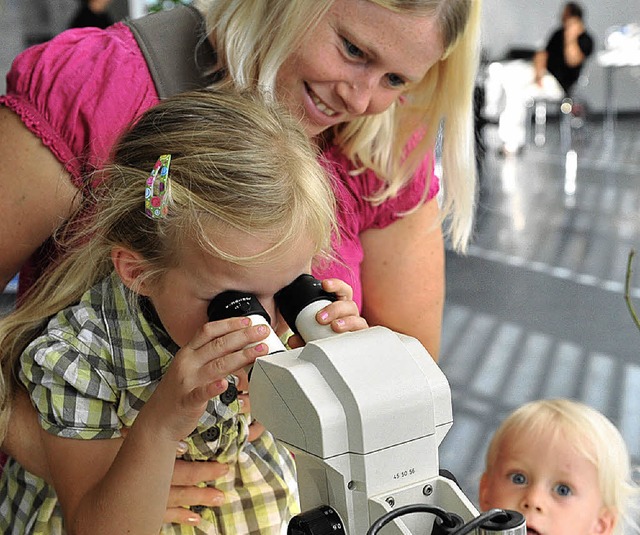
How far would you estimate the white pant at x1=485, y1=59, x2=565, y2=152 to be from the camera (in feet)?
29.3

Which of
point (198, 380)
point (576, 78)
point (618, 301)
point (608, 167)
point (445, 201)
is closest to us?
point (198, 380)

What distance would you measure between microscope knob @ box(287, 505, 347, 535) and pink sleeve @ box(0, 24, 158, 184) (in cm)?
62

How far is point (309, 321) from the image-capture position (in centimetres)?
100

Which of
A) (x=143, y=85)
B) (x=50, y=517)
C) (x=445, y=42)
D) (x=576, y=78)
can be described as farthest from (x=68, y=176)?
(x=576, y=78)

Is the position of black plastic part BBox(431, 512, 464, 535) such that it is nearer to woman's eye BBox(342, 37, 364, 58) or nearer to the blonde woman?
the blonde woman

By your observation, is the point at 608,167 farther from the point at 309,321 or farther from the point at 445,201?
the point at 309,321

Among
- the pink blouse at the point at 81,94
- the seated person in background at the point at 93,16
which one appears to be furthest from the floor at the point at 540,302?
the pink blouse at the point at 81,94

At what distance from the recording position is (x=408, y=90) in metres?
1.57

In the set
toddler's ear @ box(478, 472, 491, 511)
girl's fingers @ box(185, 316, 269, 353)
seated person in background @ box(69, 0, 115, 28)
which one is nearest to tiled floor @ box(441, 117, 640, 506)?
toddler's ear @ box(478, 472, 491, 511)

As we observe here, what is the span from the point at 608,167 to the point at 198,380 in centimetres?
755

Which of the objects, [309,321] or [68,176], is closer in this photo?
[309,321]

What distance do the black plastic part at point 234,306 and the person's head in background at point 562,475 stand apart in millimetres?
Result: 695

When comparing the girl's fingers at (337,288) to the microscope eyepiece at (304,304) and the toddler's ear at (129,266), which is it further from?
the toddler's ear at (129,266)

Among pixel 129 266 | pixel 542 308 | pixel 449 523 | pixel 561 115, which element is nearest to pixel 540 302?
pixel 542 308
